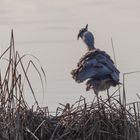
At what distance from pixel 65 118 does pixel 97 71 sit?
185cm

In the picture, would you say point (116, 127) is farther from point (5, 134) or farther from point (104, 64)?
point (104, 64)

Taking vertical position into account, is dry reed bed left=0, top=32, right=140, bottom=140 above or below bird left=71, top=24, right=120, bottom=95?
below

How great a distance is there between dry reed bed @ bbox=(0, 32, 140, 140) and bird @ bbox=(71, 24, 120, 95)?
1.65 metres

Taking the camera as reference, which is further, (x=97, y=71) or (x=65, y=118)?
(x=97, y=71)

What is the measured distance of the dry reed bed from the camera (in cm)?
536

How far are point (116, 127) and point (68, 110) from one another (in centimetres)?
37

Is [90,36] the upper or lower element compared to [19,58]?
upper

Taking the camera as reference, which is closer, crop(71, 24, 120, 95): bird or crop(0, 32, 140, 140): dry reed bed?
crop(0, 32, 140, 140): dry reed bed

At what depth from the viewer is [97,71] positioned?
24.0ft

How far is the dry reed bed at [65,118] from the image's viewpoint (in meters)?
5.36

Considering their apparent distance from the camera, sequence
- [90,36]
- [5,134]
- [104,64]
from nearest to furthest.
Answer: [5,134] < [104,64] < [90,36]

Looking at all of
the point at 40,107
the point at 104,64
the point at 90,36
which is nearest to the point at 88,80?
the point at 104,64

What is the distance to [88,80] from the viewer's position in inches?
297

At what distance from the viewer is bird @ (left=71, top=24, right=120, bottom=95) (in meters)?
Answer: 7.29
